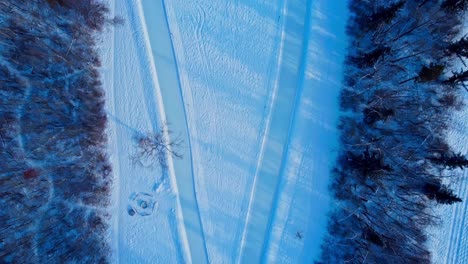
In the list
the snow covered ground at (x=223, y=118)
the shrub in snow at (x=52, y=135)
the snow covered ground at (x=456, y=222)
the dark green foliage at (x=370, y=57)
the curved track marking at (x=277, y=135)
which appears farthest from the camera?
the curved track marking at (x=277, y=135)

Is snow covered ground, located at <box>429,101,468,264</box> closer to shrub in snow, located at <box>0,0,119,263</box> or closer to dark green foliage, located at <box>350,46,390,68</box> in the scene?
dark green foliage, located at <box>350,46,390,68</box>

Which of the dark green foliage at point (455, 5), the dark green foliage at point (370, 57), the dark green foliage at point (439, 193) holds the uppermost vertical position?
the dark green foliage at point (455, 5)

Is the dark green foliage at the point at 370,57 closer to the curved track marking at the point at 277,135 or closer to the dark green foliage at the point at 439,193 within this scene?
the curved track marking at the point at 277,135

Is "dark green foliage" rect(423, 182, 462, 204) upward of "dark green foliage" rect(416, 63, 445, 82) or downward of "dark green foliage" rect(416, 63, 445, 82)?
downward

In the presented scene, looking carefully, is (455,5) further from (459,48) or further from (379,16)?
(379,16)

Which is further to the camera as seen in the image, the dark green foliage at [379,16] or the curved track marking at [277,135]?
the curved track marking at [277,135]

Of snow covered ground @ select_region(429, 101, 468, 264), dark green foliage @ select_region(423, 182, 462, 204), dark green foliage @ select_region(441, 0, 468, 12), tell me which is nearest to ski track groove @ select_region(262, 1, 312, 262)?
dark green foliage @ select_region(441, 0, 468, 12)

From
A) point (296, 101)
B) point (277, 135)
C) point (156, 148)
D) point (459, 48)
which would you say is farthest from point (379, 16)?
point (156, 148)

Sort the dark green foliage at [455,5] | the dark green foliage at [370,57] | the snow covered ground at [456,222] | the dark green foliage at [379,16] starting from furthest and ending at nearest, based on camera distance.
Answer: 1. the snow covered ground at [456,222]
2. the dark green foliage at [370,57]
3. the dark green foliage at [455,5]
4. the dark green foliage at [379,16]

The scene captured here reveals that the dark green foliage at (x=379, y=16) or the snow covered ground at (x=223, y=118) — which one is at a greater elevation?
the dark green foliage at (x=379, y=16)

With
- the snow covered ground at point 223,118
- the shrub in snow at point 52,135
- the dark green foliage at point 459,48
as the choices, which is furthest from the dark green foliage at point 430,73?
the shrub in snow at point 52,135
